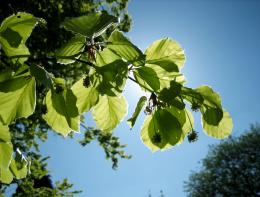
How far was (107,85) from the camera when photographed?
1037 millimetres

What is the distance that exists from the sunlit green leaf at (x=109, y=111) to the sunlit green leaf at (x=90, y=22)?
14.5 inches

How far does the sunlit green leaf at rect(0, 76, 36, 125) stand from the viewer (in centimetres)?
105

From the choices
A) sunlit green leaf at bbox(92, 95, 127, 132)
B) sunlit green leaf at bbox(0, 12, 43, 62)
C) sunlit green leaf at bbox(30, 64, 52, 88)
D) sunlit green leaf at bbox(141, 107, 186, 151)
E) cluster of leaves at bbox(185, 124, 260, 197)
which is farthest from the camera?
cluster of leaves at bbox(185, 124, 260, 197)

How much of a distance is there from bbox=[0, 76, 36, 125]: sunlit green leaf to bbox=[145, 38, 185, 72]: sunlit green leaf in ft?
1.32

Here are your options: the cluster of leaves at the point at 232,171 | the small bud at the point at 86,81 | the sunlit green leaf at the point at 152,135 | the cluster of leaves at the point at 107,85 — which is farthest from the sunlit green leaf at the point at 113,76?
the cluster of leaves at the point at 232,171

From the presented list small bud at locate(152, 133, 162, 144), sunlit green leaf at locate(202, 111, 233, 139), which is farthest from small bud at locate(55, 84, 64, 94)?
sunlit green leaf at locate(202, 111, 233, 139)

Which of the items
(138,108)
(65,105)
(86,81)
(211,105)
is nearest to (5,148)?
(65,105)

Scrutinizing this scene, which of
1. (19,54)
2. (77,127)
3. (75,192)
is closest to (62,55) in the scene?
(19,54)

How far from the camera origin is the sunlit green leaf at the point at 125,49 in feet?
3.09

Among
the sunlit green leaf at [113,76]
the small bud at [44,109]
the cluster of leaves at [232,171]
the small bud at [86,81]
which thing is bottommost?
the small bud at [44,109]

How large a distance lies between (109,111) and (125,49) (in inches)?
14.3

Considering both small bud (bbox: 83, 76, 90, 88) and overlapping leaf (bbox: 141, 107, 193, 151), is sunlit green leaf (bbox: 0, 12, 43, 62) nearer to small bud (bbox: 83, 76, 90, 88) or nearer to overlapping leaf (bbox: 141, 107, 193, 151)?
small bud (bbox: 83, 76, 90, 88)

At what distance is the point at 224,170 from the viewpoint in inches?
1826

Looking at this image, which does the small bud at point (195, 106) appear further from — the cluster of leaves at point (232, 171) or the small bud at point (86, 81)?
the cluster of leaves at point (232, 171)
